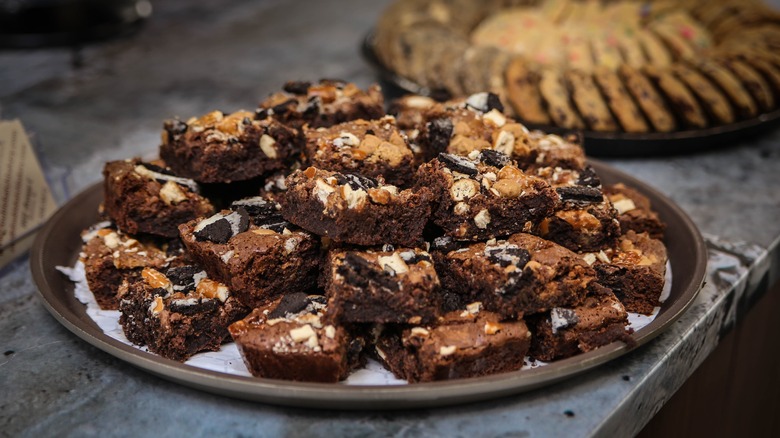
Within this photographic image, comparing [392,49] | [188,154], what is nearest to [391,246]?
[188,154]

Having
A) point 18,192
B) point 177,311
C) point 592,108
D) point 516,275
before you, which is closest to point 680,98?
point 592,108

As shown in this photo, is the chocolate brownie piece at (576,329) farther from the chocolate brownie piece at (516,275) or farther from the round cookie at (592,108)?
the round cookie at (592,108)

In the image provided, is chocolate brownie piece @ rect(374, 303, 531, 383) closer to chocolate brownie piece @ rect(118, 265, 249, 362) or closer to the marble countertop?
the marble countertop

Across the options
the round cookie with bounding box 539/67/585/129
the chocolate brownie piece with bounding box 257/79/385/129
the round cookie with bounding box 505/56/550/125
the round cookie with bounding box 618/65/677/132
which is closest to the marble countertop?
the round cookie with bounding box 618/65/677/132

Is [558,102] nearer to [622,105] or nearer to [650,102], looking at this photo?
[622,105]

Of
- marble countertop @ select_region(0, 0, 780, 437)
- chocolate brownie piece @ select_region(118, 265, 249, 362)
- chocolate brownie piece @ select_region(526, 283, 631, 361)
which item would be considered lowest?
marble countertop @ select_region(0, 0, 780, 437)

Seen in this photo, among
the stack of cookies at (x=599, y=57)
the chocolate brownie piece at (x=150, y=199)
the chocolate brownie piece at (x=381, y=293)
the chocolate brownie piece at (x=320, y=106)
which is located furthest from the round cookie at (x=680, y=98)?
the chocolate brownie piece at (x=150, y=199)

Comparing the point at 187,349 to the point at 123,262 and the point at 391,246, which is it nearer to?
the point at 123,262
